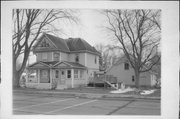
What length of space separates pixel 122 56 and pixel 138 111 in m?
1.95

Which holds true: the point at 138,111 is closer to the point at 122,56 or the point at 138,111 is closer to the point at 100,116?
the point at 100,116

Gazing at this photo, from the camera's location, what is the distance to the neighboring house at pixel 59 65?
7266 millimetres

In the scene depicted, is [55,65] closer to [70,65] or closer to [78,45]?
[70,65]

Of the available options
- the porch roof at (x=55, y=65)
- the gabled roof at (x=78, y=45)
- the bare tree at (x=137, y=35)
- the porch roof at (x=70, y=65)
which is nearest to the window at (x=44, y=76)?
the porch roof at (x=55, y=65)

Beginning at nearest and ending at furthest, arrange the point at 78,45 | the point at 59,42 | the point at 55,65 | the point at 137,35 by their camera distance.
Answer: the point at 137,35, the point at 78,45, the point at 59,42, the point at 55,65

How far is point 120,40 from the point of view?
6.56 m

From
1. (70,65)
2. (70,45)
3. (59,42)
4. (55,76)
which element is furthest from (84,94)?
(59,42)

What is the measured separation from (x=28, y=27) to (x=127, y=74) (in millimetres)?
Result: 3355

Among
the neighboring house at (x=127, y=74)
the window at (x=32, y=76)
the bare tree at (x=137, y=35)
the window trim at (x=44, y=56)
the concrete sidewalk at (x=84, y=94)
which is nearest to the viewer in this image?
the neighboring house at (x=127, y=74)

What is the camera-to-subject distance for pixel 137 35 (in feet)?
21.6

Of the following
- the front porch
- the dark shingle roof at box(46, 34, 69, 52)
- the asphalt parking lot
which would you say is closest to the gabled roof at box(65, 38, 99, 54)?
the dark shingle roof at box(46, 34, 69, 52)

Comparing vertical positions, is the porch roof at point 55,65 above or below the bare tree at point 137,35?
below

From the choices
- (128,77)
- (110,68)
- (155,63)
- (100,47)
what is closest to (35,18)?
(100,47)

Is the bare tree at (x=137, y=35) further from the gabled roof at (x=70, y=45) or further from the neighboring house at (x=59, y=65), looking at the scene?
the neighboring house at (x=59, y=65)
